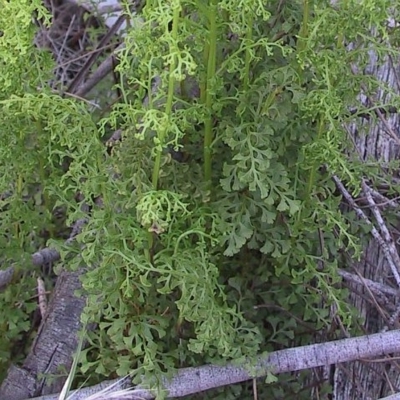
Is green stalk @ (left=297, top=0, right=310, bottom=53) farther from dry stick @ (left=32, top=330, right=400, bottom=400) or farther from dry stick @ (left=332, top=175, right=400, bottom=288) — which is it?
dry stick @ (left=32, top=330, right=400, bottom=400)

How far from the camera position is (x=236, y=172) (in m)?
1.13

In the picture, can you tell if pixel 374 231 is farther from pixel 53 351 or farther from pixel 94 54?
pixel 94 54

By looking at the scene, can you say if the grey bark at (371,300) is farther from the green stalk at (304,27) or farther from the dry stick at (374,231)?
the green stalk at (304,27)

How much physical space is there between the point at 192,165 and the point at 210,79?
19cm

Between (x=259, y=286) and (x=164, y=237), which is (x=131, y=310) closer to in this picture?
(x=164, y=237)

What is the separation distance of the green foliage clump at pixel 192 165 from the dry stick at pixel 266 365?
3cm

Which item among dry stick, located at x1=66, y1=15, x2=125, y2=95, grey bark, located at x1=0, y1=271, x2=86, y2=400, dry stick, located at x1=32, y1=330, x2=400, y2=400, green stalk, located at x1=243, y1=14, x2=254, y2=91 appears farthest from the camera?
dry stick, located at x1=66, y1=15, x2=125, y2=95

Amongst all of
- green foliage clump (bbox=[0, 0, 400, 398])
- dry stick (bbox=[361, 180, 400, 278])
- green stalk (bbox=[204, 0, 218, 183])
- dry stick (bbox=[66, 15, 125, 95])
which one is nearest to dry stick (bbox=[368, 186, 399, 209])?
dry stick (bbox=[361, 180, 400, 278])

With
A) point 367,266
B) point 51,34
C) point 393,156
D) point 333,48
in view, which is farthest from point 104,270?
point 51,34

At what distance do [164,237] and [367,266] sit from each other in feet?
2.13

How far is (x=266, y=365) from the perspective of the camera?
1.20m

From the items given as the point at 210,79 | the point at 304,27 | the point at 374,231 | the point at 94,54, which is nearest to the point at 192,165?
the point at 210,79

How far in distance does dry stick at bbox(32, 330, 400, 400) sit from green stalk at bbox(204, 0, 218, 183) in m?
0.32

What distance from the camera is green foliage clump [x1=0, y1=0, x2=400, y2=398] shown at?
1023mm
